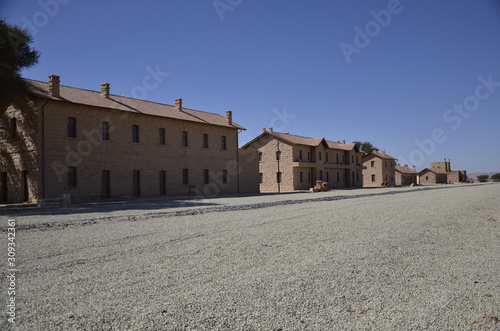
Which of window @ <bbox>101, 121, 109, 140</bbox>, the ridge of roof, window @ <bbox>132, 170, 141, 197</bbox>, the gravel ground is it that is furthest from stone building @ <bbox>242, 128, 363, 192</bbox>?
the gravel ground

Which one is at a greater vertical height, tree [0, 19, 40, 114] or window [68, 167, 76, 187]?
tree [0, 19, 40, 114]

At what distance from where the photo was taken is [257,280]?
5.05 meters

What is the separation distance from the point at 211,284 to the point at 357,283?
5.95 feet

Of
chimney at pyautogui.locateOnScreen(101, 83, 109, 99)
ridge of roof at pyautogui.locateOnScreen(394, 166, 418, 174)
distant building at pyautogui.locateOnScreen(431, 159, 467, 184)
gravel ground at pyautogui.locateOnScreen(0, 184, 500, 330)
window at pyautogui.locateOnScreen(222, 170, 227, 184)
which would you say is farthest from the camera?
distant building at pyautogui.locateOnScreen(431, 159, 467, 184)

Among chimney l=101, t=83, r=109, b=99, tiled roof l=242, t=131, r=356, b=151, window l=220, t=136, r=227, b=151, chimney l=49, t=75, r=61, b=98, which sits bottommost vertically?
window l=220, t=136, r=227, b=151

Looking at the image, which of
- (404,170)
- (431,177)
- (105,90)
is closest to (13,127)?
(105,90)

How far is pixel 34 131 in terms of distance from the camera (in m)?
22.5

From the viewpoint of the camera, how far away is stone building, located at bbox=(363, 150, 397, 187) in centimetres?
6631

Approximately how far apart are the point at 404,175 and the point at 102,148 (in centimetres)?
6821

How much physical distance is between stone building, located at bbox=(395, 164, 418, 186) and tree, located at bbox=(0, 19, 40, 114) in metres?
68.7

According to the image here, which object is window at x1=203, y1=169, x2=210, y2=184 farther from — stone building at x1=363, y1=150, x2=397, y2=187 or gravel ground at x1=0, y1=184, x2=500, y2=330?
stone building at x1=363, y1=150, x2=397, y2=187

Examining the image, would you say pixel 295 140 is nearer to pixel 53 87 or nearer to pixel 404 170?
pixel 53 87

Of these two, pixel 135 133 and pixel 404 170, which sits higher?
pixel 135 133

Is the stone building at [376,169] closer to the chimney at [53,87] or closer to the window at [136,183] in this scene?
the window at [136,183]
